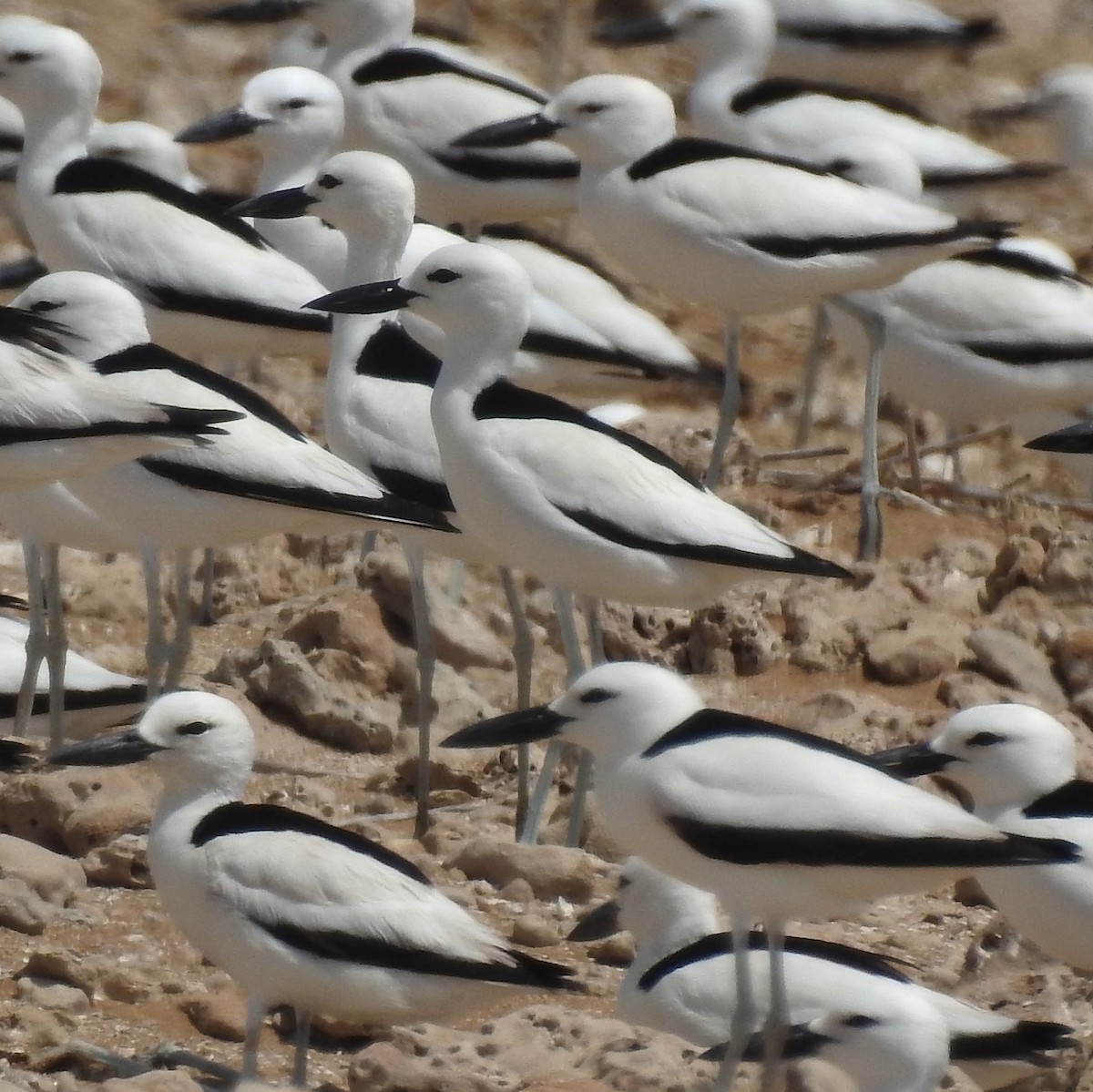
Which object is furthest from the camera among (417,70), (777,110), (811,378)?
(811,378)

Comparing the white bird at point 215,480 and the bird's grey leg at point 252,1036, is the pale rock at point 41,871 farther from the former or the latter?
the bird's grey leg at point 252,1036

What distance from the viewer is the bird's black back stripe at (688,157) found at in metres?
8.83

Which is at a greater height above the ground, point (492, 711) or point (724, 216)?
point (724, 216)

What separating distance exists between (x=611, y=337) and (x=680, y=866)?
378 centimetres

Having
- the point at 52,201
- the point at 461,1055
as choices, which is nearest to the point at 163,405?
the point at 461,1055

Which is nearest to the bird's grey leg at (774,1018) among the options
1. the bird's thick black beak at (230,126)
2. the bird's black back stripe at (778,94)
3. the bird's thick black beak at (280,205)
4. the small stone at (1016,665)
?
the small stone at (1016,665)

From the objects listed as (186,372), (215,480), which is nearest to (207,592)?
(186,372)

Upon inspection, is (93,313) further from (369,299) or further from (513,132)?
(513,132)

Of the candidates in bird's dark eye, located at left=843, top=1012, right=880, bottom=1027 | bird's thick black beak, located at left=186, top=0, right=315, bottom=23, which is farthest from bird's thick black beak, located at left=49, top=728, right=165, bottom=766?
bird's thick black beak, located at left=186, top=0, right=315, bottom=23

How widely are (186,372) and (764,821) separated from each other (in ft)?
8.40

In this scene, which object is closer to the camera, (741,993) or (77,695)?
(741,993)

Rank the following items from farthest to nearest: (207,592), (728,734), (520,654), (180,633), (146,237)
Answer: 1. (207,592)
2. (146,237)
3. (520,654)
4. (180,633)
5. (728,734)

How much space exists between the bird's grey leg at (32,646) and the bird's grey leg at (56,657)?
11 centimetres

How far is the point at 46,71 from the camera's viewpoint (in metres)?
9.28
